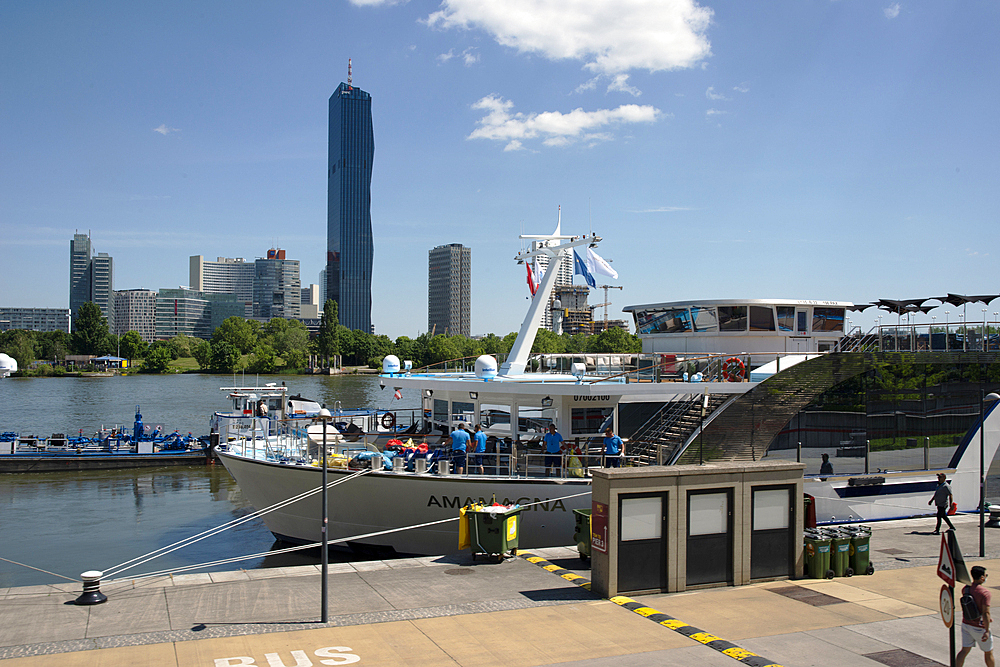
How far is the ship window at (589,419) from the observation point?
1709 centimetres

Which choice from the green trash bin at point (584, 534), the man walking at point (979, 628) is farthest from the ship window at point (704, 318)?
the man walking at point (979, 628)

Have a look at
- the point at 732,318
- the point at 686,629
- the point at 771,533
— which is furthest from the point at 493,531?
the point at 732,318

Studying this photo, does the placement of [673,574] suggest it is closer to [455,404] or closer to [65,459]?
[455,404]

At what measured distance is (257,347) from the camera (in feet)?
474

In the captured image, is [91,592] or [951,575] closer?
[951,575]

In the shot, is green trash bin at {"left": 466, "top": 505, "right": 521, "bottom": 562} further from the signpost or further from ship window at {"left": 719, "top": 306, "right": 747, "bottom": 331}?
ship window at {"left": 719, "top": 306, "right": 747, "bottom": 331}

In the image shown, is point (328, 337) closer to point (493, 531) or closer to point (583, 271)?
point (583, 271)

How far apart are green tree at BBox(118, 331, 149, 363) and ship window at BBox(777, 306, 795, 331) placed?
5308 inches

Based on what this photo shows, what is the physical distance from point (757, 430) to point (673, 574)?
7.31 meters

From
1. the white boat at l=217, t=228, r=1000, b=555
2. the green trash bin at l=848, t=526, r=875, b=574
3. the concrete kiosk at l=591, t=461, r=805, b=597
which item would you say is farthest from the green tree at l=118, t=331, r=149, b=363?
the green trash bin at l=848, t=526, r=875, b=574

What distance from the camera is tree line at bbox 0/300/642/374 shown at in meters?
126

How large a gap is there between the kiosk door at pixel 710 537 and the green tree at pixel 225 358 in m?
127

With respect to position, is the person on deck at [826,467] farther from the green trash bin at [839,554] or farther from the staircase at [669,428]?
the green trash bin at [839,554]

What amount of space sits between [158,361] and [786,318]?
12308 cm
